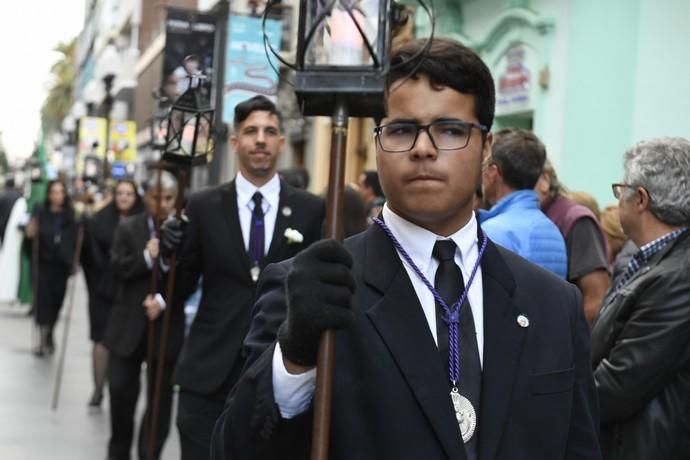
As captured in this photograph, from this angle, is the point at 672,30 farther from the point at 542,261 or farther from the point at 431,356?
the point at 431,356

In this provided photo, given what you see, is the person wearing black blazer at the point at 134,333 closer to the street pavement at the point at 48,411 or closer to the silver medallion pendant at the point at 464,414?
the street pavement at the point at 48,411

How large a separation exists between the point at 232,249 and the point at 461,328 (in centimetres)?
311

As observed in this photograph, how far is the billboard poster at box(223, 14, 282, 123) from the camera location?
12.0 meters

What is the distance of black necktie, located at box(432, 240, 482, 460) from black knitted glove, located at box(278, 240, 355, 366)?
0.50 m

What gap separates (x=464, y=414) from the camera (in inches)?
107

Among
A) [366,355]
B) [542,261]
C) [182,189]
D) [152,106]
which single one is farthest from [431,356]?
[152,106]

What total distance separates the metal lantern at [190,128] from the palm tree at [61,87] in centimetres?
7500

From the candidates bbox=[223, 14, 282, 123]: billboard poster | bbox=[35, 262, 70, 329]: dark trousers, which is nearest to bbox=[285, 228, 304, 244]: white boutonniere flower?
bbox=[223, 14, 282, 123]: billboard poster

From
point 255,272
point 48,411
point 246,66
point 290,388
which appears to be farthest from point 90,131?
point 290,388

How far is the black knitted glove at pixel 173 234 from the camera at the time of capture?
596 centimetres

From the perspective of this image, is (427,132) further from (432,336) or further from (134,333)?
(134,333)

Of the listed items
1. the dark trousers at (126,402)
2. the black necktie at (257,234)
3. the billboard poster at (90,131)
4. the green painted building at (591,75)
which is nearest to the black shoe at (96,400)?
the dark trousers at (126,402)

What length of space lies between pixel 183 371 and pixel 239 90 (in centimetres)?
658

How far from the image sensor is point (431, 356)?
8.82ft
